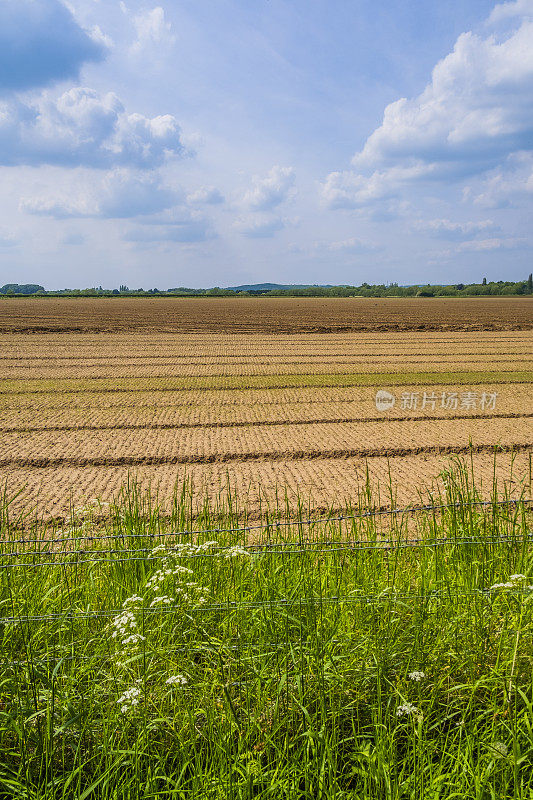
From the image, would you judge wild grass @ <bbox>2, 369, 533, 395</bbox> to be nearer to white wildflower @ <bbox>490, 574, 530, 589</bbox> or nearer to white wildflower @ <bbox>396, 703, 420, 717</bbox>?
white wildflower @ <bbox>490, 574, 530, 589</bbox>

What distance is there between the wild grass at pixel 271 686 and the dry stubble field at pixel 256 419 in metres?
1.39

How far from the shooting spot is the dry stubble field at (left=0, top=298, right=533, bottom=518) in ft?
25.0

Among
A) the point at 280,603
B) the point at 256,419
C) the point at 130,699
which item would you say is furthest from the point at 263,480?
the point at 130,699

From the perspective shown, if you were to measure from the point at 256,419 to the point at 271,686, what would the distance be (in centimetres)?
811

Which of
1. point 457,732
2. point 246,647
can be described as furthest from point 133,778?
point 457,732

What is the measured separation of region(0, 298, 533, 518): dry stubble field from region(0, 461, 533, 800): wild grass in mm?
1386

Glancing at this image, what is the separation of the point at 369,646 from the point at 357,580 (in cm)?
70

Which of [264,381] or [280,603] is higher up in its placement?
[264,381]

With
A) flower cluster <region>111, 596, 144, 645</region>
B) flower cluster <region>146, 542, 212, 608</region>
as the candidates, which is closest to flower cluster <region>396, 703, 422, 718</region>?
flower cluster <region>146, 542, 212, 608</region>

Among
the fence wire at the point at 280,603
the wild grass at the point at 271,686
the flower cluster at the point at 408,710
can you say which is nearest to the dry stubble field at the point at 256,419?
the fence wire at the point at 280,603

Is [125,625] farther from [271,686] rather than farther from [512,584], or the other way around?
[512,584]

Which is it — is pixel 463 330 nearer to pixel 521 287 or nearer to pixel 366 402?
pixel 366 402

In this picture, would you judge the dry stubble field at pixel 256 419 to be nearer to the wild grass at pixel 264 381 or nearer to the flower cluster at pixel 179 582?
the wild grass at pixel 264 381

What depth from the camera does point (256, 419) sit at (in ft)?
35.8
